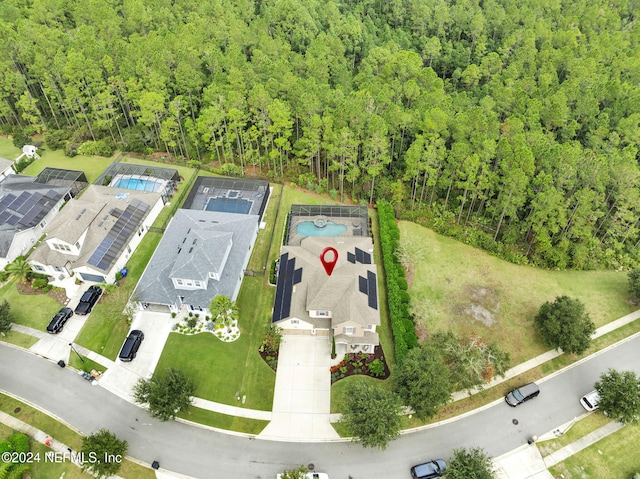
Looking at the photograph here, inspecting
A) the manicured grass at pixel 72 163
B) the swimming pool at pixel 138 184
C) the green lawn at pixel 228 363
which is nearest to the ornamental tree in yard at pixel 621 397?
the green lawn at pixel 228 363

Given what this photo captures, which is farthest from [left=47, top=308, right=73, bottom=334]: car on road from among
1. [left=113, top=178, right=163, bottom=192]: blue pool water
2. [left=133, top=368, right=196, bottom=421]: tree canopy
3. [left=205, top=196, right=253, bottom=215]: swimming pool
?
[left=205, top=196, right=253, bottom=215]: swimming pool

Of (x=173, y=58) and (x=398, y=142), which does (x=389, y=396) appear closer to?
(x=398, y=142)

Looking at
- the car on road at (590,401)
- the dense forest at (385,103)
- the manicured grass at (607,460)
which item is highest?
the dense forest at (385,103)

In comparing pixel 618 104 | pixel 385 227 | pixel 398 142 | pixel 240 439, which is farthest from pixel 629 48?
pixel 240 439

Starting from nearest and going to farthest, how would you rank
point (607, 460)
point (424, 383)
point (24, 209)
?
point (424, 383), point (607, 460), point (24, 209)

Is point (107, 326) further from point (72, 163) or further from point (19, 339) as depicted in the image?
point (72, 163)

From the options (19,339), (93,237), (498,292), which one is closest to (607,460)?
(498,292)

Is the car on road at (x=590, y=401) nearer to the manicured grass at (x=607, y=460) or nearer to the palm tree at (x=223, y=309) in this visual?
the manicured grass at (x=607, y=460)

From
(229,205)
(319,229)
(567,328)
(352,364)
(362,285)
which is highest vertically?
(362,285)
